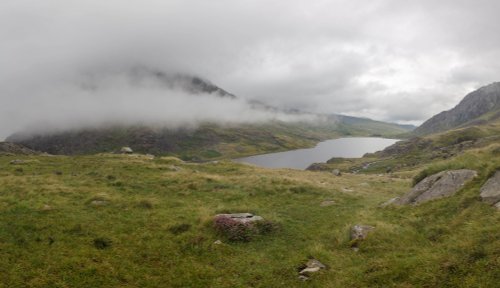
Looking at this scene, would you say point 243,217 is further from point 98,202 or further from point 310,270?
point 98,202

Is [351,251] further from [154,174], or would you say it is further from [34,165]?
[34,165]

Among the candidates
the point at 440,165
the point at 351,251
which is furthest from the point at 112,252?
the point at 440,165

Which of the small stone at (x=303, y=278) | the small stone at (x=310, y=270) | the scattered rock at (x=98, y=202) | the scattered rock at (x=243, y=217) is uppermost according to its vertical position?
the scattered rock at (x=243, y=217)

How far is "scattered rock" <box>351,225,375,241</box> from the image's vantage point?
19084 mm

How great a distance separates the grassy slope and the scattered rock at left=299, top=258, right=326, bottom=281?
344mm

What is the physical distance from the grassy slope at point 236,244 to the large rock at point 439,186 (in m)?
1.08

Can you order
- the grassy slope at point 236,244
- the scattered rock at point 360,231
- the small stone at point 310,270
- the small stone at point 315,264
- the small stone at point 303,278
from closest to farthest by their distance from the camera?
the grassy slope at point 236,244
the small stone at point 303,278
the small stone at point 310,270
the small stone at point 315,264
the scattered rock at point 360,231

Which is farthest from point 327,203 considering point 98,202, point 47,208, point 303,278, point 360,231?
point 47,208

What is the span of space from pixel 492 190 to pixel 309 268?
35.7 ft

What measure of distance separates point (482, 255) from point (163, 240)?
15.2 meters

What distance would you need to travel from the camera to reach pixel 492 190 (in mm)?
18438

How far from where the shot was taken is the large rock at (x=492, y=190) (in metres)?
17.6

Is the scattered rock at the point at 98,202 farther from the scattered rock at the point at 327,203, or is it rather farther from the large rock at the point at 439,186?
the large rock at the point at 439,186

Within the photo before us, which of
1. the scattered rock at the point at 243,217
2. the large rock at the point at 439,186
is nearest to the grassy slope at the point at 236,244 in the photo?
the large rock at the point at 439,186
